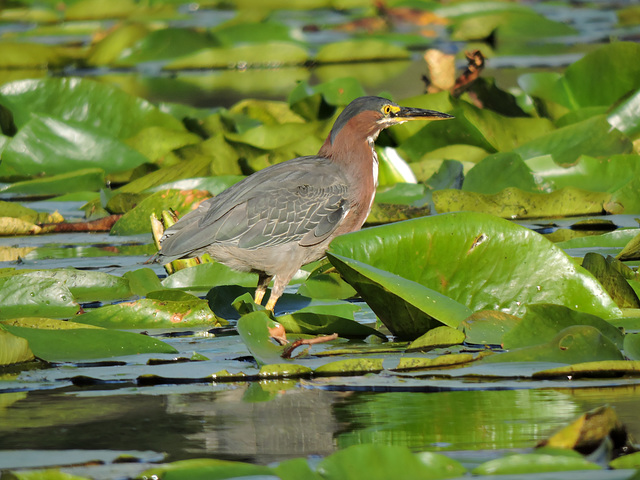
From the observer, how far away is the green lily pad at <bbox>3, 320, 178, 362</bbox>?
3.55 meters

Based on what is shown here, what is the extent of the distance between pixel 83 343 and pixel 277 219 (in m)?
1.36

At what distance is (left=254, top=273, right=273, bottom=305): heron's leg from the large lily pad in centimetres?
122

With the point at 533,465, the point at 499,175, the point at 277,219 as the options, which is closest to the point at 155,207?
the point at 277,219

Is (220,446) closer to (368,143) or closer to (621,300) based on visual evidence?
(621,300)

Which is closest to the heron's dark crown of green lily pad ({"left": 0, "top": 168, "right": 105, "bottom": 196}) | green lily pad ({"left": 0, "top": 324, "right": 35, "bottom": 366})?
green lily pad ({"left": 0, "top": 324, "right": 35, "bottom": 366})

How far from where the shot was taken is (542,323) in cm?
336

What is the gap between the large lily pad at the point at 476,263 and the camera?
3.67m

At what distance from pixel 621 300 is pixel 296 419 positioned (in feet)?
5.23

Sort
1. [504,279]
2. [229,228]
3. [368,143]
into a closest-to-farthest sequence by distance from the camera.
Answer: [504,279] → [229,228] → [368,143]

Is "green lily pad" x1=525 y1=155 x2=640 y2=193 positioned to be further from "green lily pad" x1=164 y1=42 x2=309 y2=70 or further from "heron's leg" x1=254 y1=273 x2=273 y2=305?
"green lily pad" x1=164 y1=42 x2=309 y2=70

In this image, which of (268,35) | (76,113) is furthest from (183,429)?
(268,35)

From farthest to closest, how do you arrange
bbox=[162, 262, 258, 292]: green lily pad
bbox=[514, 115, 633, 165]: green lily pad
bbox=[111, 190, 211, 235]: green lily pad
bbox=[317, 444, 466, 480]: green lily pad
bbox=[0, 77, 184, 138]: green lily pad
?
bbox=[0, 77, 184, 138]: green lily pad → bbox=[514, 115, 633, 165]: green lily pad → bbox=[111, 190, 211, 235]: green lily pad → bbox=[162, 262, 258, 292]: green lily pad → bbox=[317, 444, 466, 480]: green lily pad

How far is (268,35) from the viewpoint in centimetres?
1427

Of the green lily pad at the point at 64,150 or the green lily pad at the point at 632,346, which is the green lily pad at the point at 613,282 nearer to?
the green lily pad at the point at 632,346
